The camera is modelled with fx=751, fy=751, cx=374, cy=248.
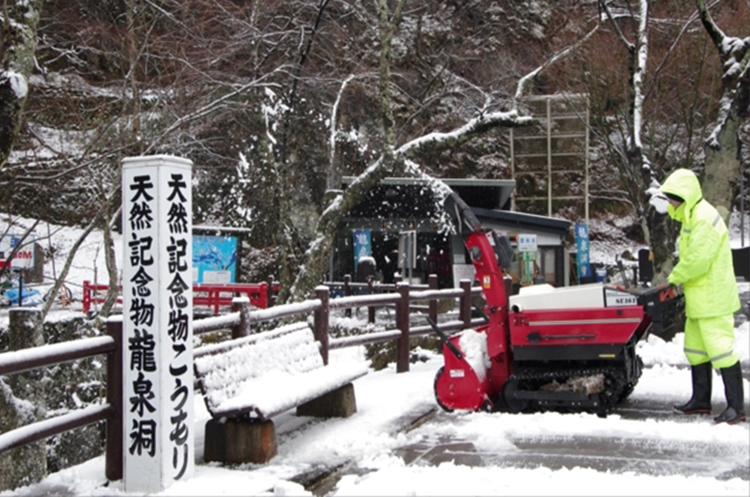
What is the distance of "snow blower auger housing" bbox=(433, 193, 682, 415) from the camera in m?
6.86

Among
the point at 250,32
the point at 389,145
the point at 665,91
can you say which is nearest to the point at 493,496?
the point at 389,145

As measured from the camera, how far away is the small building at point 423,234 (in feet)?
85.3

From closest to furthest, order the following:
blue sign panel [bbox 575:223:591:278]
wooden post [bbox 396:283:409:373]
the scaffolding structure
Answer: wooden post [bbox 396:283:409:373] < blue sign panel [bbox 575:223:591:278] < the scaffolding structure

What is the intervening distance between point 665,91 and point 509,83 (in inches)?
195

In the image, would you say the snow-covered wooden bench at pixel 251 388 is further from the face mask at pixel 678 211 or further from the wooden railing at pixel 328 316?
the face mask at pixel 678 211

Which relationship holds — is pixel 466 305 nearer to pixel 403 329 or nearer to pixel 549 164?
pixel 403 329

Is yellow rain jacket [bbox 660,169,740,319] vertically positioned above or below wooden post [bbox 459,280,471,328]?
above

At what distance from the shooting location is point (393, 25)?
45.9 feet

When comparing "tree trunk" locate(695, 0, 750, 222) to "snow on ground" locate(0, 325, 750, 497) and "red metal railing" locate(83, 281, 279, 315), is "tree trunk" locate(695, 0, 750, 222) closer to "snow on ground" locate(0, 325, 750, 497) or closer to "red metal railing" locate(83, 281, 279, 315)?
"snow on ground" locate(0, 325, 750, 497)

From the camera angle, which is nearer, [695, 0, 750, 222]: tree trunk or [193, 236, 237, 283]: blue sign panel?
[695, 0, 750, 222]: tree trunk

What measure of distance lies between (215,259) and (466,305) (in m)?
13.3

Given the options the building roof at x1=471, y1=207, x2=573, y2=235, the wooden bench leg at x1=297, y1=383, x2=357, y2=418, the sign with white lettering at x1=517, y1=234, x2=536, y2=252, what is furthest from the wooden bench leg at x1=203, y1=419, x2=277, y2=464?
the building roof at x1=471, y1=207, x2=573, y2=235

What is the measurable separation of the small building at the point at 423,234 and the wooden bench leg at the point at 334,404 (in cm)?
1771

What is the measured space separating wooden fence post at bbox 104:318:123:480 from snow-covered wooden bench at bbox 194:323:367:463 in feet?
1.76
